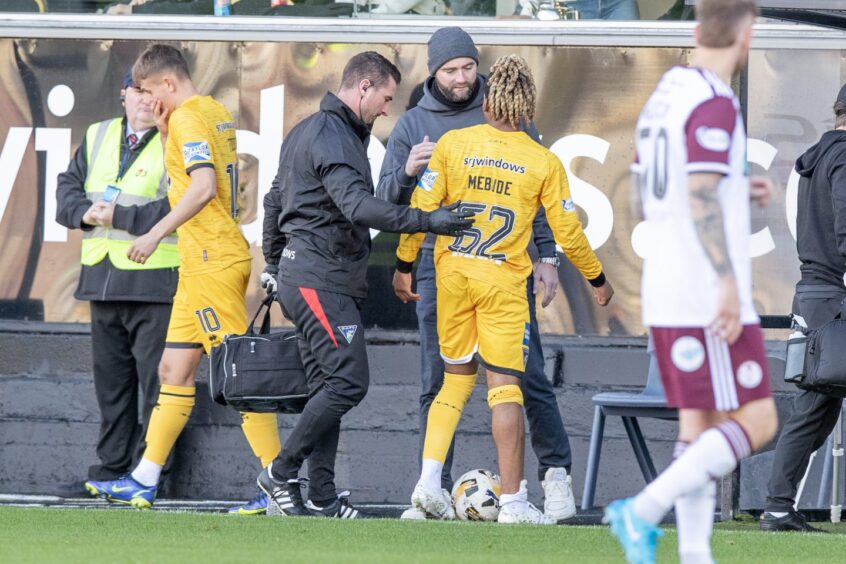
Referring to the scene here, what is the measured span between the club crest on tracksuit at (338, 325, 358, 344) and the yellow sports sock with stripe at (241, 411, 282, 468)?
0.85 meters

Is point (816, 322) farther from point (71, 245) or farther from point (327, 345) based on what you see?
point (71, 245)

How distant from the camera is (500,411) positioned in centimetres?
690

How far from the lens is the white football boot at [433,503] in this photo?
700 centimetres

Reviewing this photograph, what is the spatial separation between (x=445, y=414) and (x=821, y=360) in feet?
5.68

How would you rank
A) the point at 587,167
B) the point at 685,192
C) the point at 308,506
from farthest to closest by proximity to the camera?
1. the point at 587,167
2. the point at 308,506
3. the point at 685,192

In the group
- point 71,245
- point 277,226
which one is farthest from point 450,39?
point 71,245

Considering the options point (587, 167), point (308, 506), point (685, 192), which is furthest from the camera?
point (587, 167)

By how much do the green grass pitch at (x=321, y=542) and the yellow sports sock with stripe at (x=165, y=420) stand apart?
1.81 feet

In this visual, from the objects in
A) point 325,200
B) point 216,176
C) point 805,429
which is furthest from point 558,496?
point 216,176

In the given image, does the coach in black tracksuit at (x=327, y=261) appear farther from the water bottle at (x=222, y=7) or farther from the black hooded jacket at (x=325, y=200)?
the water bottle at (x=222, y=7)

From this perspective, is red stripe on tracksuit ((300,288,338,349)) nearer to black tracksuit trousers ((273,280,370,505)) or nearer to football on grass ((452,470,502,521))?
black tracksuit trousers ((273,280,370,505))

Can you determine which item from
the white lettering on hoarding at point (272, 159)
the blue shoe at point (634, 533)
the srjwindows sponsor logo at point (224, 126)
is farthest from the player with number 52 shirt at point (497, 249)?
the blue shoe at point (634, 533)

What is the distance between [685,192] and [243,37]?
16.9 ft

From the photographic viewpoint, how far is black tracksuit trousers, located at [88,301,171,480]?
27.7 feet
